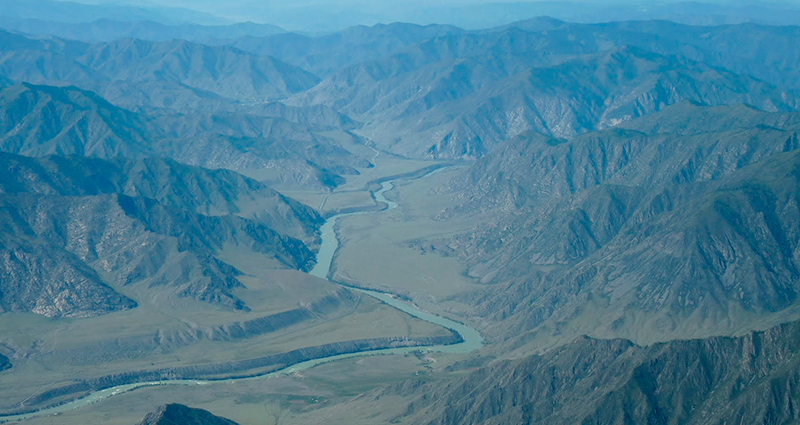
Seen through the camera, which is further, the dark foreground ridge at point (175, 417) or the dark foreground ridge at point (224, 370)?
the dark foreground ridge at point (224, 370)

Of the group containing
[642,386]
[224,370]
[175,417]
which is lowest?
[224,370]

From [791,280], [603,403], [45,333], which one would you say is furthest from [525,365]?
[45,333]

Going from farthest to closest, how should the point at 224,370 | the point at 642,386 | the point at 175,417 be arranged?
the point at 224,370 → the point at 642,386 → the point at 175,417

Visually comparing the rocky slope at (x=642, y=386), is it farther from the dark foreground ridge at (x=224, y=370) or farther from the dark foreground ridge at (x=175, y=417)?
the dark foreground ridge at (x=224, y=370)

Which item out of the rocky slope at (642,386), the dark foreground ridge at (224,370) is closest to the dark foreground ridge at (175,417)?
the rocky slope at (642,386)

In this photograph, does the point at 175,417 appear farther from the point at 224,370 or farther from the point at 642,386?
the point at 224,370

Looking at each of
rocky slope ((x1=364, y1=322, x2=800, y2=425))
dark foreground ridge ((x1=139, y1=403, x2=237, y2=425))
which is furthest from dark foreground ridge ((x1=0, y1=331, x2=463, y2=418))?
dark foreground ridge ((x1=139, y1=403, x2=237, y2=425))

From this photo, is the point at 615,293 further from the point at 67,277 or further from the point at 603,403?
the point at 67,277

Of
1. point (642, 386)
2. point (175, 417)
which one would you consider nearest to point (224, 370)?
point (175, 417)

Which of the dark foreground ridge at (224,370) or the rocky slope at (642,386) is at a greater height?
the rocky slope at (642,386)
